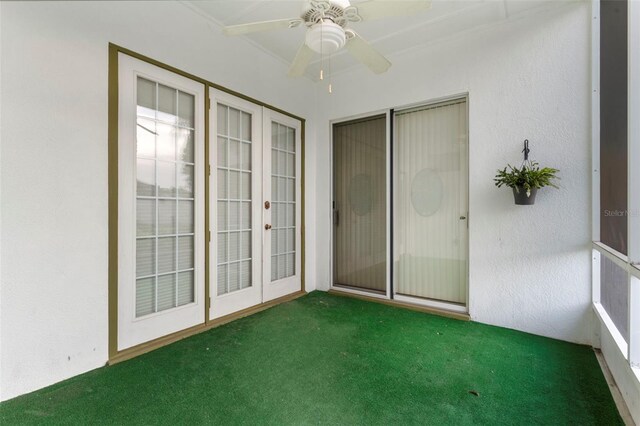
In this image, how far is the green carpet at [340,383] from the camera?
1529 millimetres

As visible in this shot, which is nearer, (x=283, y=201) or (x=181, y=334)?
(x=181, y=334)

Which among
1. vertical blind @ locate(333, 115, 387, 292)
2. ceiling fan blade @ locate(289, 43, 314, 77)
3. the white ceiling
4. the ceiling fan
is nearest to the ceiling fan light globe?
the ceiling fan

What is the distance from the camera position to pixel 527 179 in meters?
2.38

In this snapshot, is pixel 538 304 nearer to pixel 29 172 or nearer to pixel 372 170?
pixel 372 170

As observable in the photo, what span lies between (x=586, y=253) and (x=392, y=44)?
103 inches

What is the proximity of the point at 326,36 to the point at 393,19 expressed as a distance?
1.53m

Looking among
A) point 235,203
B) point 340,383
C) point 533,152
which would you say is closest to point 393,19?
point 533,152

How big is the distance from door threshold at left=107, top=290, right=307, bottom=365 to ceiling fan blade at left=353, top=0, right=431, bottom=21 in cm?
262

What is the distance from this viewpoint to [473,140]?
9.23 feet

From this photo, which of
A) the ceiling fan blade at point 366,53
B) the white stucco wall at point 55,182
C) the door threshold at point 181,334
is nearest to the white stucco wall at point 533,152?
the ceiling fan blade at point 366,53

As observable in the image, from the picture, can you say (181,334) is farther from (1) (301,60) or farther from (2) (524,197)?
(2) (524,197)

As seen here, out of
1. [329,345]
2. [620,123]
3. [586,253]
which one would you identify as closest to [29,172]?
[329,345]

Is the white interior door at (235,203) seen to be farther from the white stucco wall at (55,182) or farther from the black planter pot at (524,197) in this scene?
the black planter pot at (524,197)

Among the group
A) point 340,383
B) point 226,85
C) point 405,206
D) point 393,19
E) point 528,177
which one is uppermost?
point 393,19
